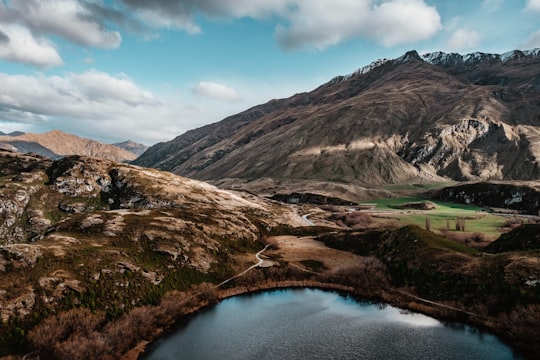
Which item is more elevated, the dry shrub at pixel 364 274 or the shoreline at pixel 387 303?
the dry shrub at pixel 364 274

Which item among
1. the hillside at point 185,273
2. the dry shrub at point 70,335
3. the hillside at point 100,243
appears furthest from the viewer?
the hillside at point 100,243

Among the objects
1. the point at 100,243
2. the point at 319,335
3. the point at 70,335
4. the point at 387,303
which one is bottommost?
the point at 319,335

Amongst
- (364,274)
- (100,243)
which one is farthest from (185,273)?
(364,274)

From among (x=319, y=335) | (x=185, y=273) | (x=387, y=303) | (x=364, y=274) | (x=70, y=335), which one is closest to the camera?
(x=70, y=335)

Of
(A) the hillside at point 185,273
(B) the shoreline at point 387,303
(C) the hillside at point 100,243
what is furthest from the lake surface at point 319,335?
(C) the hillside at point 100,243

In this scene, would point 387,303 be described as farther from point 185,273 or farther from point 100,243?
point 100,243

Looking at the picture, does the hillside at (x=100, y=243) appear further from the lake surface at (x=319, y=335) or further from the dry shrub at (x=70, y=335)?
the lake surface at (x=319, y=335)
